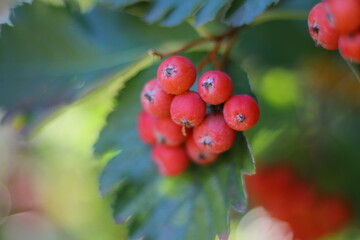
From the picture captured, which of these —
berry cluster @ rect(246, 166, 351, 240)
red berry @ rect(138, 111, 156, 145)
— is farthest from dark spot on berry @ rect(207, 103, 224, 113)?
berry cluster @ rect(246, 166, 351, 240)

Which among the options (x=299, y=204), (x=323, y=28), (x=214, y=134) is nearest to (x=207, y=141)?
(x=214, y=134)

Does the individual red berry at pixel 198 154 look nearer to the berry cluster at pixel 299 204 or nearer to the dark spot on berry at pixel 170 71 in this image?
the dark spot on berry at pixel 170 71

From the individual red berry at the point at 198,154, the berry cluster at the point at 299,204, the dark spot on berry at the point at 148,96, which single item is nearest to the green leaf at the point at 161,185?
the individual red berry at the point at 198,154

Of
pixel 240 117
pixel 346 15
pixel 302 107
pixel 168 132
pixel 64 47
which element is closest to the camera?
pixel 346 15

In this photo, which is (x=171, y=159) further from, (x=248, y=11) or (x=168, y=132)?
(x=248, y=11)

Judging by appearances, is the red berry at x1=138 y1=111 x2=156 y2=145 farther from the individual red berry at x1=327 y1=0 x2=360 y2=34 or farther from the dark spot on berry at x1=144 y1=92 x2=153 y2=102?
the individual red berry at x1=327 y1=0 x2=360 y2=34

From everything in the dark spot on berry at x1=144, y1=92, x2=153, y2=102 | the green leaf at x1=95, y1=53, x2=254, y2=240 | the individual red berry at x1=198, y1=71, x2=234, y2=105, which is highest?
the dark spot on berry at x1=144, y1=92, x2=153, y2=102

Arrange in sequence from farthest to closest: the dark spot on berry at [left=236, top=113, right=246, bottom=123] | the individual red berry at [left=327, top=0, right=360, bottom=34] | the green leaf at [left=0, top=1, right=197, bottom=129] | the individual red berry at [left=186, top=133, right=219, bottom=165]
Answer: the green leaf at [left=0, top=1, right=197, bottom=129]
the individual red berry at [left=186, top=133, right=219, bottom=165]
the dark spot on berry at [left=236, top=113, right=246, bottom=123]
the individual red berry at [left=327, top=0, right=360, bottom=34]
